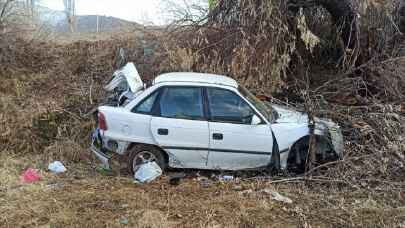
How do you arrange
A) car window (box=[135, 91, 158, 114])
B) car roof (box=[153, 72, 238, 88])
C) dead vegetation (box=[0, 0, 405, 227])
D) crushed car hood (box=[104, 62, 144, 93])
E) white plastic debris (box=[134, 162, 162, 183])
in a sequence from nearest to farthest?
dead vegetation (box=[0, 0, 405, 227])
white plastic debris (box=[134, 162, 162, 183])
car window (box=[135, 91, 158, 114])
car roof (box=[153, 72, 238, 88])
crushed car hood (box=[104, 62, 144, 93])

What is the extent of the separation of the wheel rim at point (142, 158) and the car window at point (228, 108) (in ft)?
3.46

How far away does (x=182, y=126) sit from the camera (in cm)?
673

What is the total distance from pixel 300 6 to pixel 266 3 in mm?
1130

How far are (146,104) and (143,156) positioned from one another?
765 mm

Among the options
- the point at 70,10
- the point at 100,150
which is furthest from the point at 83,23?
the point at 100,150

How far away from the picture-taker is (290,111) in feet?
24.8

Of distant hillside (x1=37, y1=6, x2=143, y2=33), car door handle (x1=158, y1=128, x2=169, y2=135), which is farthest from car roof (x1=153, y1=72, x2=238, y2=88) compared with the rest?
distant hillside (x1=37, y1=6, x2=143, y2=33)

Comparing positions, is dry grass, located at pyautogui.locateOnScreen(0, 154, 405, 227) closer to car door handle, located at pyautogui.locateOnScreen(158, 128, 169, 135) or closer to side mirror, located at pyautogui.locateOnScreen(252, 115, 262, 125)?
car door handle, located at pyautogui.locateOnScreen(158, 128, 169, 135)

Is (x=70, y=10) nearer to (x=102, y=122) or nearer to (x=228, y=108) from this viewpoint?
(x=102, y=122)

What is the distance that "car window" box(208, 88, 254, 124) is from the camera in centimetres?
678

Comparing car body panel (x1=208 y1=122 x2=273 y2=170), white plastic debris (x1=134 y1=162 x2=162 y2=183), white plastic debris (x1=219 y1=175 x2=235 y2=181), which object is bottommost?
white plastic debris (x1=219 y1=175 x2=235 y2=181)

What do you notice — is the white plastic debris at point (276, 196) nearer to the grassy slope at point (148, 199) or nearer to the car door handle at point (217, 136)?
the grassy slope at point (148, 199)

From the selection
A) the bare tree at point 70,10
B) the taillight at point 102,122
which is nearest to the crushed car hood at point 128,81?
the taillight at point 102,122

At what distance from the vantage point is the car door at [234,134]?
22.1ft
